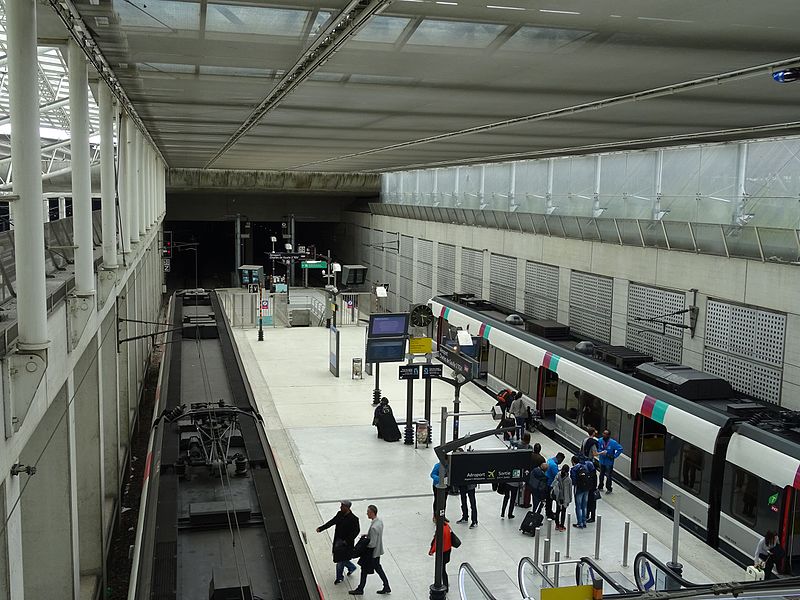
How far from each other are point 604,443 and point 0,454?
12.3 meters

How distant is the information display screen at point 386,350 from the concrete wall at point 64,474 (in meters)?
7.76

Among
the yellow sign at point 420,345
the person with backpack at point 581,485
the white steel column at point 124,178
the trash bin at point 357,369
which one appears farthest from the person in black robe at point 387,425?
the white steel column at point 124,178

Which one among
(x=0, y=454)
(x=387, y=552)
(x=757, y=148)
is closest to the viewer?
(x=0, y=454)

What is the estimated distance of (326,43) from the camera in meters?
8.34

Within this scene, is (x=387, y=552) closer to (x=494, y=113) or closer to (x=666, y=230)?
(x=494, y=113)

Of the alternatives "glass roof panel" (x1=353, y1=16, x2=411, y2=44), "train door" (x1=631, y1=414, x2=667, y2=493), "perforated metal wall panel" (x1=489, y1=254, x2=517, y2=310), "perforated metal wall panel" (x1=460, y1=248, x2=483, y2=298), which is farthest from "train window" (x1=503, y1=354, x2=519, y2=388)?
"glass roof panel" (x1=353, y1=16, x2=411, y2=44)

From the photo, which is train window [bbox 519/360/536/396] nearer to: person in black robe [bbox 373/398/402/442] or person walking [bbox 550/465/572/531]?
person in black robe [bbox 373/398/402/442]

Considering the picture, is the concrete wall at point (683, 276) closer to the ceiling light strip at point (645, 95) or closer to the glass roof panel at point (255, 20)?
the ceiling light strip at point (645, 95)

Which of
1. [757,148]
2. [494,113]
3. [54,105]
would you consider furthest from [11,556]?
[54,105]

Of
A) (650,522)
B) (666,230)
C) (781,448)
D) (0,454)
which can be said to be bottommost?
(650,522)

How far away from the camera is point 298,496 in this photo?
15609 mm

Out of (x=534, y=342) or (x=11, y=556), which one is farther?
(x=534, y=342)

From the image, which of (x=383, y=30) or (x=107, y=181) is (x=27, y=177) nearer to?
(x=383, y=30)

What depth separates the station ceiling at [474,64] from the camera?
678cm
